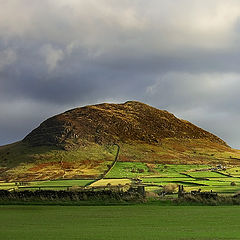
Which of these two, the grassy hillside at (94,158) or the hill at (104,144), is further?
the hill at (104,144)

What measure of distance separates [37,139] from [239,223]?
118 meters

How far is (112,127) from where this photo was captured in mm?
133250

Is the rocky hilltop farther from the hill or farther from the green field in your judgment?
the green field

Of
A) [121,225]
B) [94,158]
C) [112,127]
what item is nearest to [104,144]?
[112,127]

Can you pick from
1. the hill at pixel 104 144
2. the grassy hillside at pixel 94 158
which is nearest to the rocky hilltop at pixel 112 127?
the hill at pixel 104 144

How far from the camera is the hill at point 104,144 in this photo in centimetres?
10531

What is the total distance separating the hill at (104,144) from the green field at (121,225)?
73.6 m

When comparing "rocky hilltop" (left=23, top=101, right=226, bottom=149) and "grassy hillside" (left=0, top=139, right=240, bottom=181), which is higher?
"rocky hilltop" (left=23, top=101, right=226, bottom=149)

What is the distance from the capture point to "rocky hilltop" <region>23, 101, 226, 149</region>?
126375 mm

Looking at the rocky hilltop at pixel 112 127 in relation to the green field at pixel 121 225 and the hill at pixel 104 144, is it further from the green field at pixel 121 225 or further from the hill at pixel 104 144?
the green field at pixel 121 225

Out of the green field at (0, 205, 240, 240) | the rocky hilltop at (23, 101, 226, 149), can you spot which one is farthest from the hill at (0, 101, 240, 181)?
the green field at (0, 205, 240, 240)

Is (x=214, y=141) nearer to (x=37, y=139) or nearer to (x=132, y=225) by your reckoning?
(x=37, y=139)

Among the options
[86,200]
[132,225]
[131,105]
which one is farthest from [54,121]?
[132,225]

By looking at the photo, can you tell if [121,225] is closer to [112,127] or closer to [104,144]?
[104,144]
